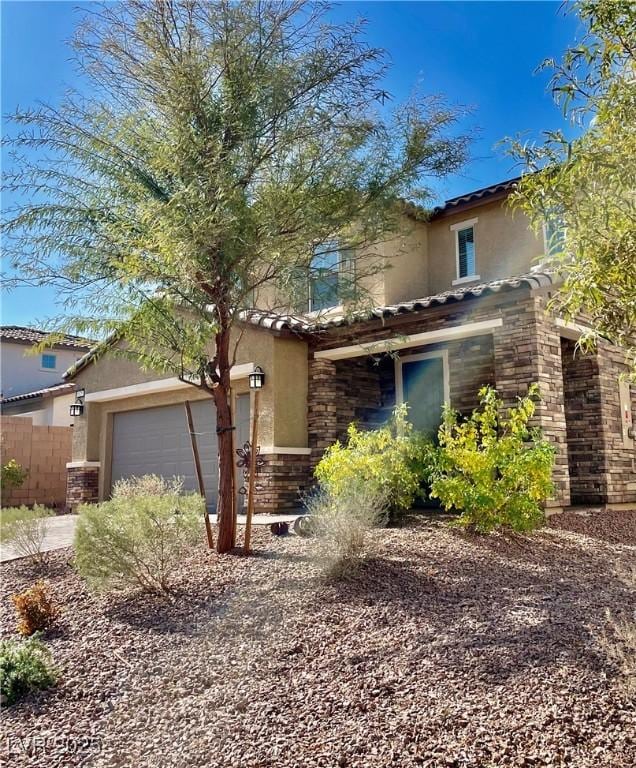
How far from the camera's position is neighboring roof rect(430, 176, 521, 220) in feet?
44.8

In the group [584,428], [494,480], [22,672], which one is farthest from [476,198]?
[22,672]

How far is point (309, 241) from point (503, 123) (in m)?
3.04

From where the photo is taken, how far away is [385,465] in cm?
940

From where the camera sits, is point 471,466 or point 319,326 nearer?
point 471,466

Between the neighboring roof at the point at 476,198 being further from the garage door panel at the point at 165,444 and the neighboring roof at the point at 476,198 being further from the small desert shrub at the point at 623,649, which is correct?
the small desert shrub at the point at 623,649

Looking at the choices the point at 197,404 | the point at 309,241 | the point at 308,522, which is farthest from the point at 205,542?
the point at 197,404

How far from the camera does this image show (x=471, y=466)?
8.14m

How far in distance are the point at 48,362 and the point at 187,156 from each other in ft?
68.8

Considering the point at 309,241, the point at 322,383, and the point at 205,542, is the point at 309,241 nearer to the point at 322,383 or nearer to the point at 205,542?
the point at 205,542

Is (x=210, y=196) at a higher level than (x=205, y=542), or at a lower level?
higher

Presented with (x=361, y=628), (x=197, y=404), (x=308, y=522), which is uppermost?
(x=197, y=404)

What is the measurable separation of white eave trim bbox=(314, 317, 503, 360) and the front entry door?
2.10ft

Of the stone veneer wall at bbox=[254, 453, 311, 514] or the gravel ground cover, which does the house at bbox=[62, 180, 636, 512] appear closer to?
the stone veneer wall at bbox=[254, 453, 311, 514]

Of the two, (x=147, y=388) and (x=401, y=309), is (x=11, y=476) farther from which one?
(x=401, y=309)
